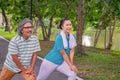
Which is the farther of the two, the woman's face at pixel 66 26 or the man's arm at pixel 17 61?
the woman's face at pixel 66 26

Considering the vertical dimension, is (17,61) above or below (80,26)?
above

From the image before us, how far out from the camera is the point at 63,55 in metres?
6.50

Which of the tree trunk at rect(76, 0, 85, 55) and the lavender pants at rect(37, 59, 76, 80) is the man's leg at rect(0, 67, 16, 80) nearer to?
the lavender pants at rect(37, 59, 76, 80)

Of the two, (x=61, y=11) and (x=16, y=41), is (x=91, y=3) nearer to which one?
(x=61, y=11)

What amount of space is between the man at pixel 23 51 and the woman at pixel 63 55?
0.76 meters

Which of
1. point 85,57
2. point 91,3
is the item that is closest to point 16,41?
point 85,57

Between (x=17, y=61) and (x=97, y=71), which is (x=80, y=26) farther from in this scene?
(x=17, y=61)

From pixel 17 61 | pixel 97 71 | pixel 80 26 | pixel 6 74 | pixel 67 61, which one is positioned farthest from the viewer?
pixel 80 26

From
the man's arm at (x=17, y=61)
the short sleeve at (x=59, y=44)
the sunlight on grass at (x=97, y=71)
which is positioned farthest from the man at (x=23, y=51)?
the sunlight on grass at (x=97, y=71)

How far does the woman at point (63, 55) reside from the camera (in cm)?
652

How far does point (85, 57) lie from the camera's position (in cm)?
1578

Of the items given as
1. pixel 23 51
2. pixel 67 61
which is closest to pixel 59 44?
pixel 67 61

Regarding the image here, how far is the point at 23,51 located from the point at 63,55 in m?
0.97

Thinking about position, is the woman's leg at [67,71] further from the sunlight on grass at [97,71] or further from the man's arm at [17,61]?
the sunlight on grass at [97,71]
